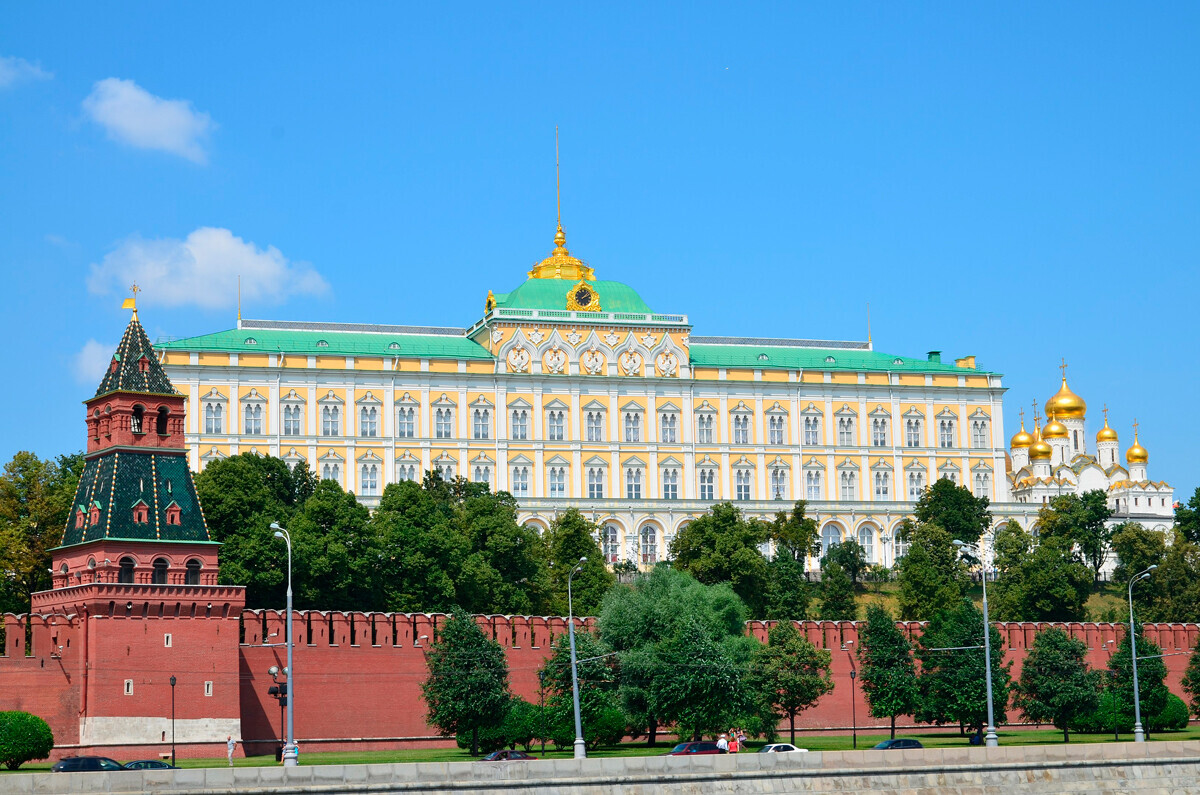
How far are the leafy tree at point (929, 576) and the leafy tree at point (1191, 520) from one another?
16.7 m

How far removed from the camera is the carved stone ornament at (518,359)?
5012 inches

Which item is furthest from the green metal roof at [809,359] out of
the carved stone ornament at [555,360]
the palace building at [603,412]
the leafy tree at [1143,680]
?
the leafy tree at [1143,680]

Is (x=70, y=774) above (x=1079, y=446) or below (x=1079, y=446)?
below

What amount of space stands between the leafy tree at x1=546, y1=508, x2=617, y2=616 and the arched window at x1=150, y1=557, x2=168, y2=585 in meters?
21.9

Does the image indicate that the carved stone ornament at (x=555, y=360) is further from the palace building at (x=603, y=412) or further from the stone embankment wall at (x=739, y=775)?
the stone embankment wall at (x=739, y=775)

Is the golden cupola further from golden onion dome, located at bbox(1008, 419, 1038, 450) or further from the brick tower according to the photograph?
the brick tower

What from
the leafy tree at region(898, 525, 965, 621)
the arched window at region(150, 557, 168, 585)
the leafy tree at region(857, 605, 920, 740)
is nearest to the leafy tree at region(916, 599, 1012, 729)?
the leafy tree at region(857, 605, 920, 740)

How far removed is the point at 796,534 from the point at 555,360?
22.4 metres

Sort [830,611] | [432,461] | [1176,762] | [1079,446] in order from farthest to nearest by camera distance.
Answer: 1. [1079,446]
2. [432,461]
3. [830,611]
4. [1176,762]

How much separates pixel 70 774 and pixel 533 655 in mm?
32912

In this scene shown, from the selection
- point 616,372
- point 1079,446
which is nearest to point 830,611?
point 616,372

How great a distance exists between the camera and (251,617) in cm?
7344

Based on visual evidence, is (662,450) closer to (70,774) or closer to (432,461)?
(432,461)

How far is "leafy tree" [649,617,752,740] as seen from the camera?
73.1 m
